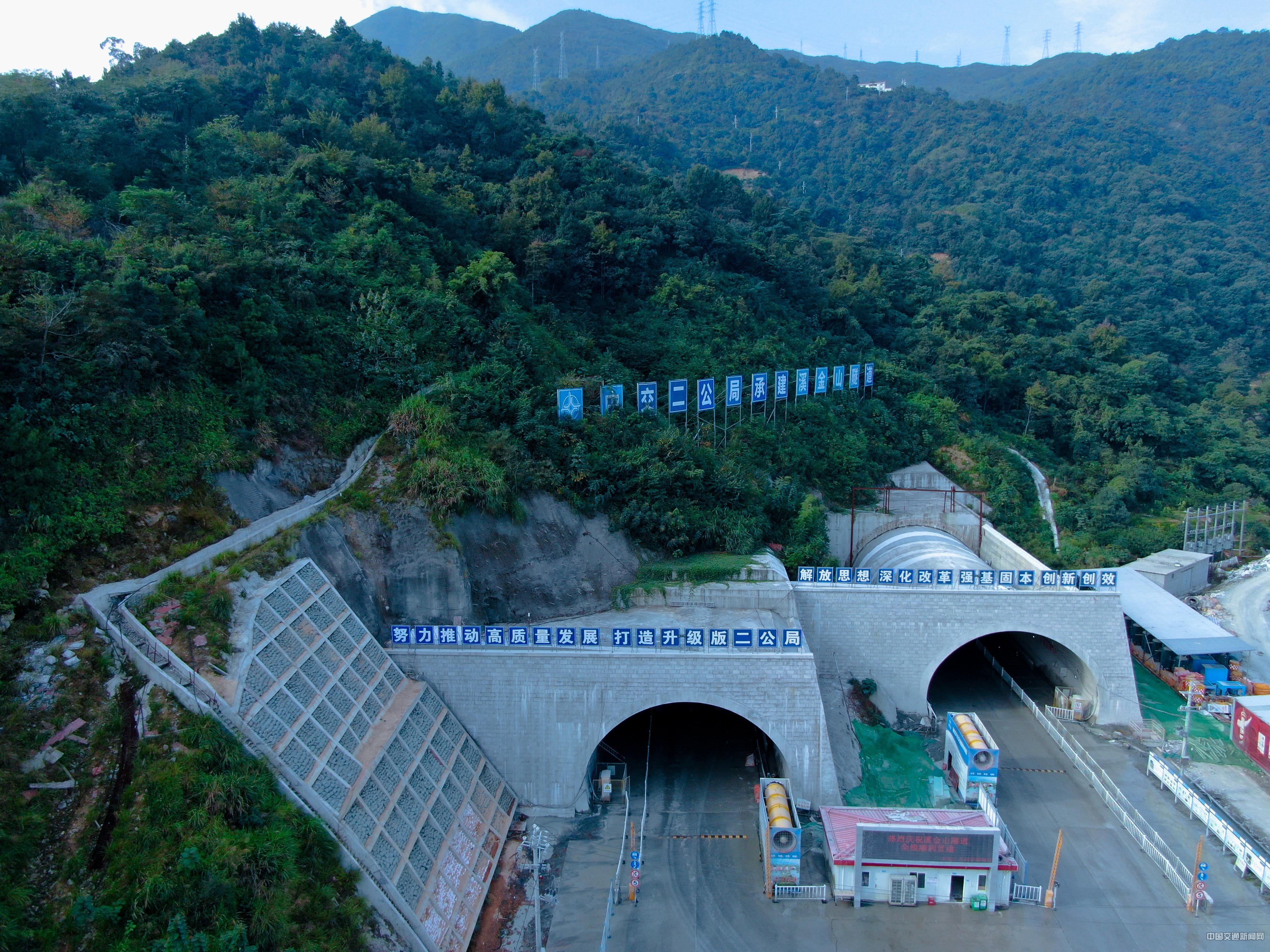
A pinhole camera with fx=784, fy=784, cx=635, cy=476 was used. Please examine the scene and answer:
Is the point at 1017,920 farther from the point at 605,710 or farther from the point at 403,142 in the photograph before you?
the point at 403,142

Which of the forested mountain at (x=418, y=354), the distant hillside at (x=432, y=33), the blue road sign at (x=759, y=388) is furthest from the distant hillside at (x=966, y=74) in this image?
the blue road sign at (x=759, y=388)

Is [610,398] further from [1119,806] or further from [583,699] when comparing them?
[1119,806]

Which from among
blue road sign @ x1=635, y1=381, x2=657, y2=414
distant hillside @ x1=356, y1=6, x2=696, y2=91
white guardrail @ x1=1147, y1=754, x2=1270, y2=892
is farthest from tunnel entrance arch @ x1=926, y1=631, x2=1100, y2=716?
distant hillside @ x1=356, y1=6, x2=696, y2=91

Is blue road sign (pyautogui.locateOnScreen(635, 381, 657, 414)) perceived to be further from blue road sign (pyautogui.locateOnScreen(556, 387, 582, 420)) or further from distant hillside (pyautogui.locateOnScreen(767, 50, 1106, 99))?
distant hillside (pyautogui.locateOnScreen(767, 50, 1106, 99))

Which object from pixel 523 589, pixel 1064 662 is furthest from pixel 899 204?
pixel 523 589

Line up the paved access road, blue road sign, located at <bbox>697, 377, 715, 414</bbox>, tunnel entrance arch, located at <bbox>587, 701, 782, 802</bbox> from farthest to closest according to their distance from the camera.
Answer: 1. blue road sign, located at <bbox>697, 377, 715, 414</bbox>
2. tunnel entrance arch, located at <bbox>587, 701, 782, 802</bbox>
3. the paved access road

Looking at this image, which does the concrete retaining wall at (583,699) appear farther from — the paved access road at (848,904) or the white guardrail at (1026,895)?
the white guardrail at (1026,895)
